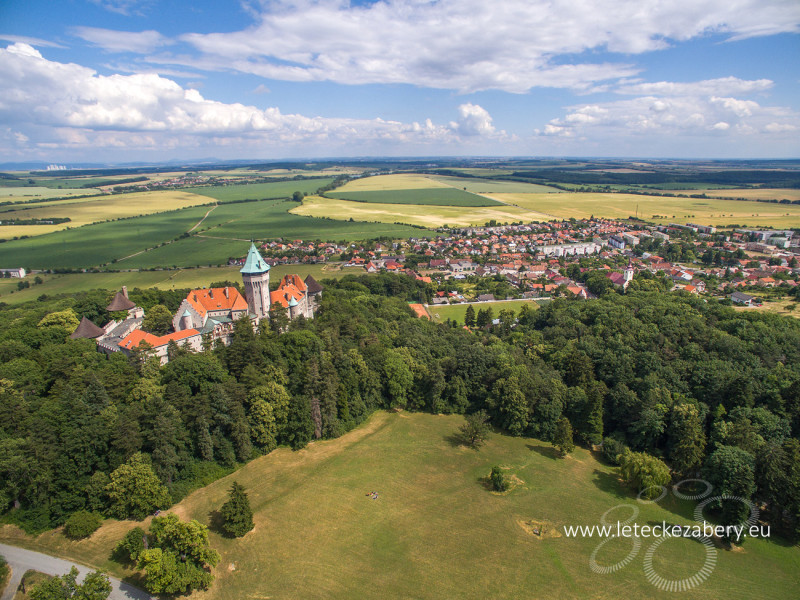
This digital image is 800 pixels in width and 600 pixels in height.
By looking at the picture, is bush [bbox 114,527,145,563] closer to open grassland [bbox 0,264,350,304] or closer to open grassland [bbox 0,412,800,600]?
open grassland [bbox 0,412,800,600]

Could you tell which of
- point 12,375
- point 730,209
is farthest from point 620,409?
point 730,209

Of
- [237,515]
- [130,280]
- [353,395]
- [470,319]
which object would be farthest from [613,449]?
[130,280]

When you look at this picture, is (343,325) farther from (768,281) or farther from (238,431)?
(768,281)

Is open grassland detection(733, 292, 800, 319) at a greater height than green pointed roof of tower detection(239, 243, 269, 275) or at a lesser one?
lesser

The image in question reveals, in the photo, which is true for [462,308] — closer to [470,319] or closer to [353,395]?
[470,319]

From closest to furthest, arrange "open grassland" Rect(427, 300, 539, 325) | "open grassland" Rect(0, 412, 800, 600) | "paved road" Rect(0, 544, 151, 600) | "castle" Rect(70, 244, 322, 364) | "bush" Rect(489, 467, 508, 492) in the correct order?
"paved road" Rect(0, 544, 151, 600), "open grassland" Rect(0, 412, 800, 600), "bush" Rect(489, 467, 508, 492), "castle" Rect(70, 244, 322, 364), "open grassland" Rect(427, 300, 539, 325)

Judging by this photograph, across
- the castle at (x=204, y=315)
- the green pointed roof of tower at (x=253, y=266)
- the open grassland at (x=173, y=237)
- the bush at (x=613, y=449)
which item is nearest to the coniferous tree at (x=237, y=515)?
the castle at (x=204, y=315)

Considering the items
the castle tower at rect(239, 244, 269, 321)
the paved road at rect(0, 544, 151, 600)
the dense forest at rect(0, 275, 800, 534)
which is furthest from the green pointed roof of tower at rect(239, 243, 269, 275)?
the paved road at rect(0, 544, 151, 600)
